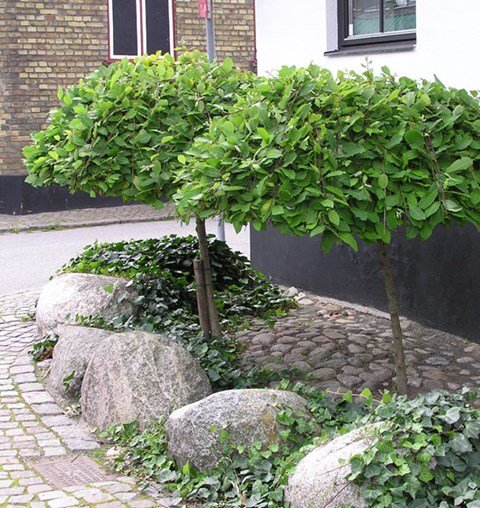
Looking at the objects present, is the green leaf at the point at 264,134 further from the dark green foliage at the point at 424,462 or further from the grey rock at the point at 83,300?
the grey rock at the point at 83,300

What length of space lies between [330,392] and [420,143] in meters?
1.83

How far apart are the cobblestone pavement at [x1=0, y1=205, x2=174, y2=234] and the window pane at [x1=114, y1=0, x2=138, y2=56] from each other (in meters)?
3.00

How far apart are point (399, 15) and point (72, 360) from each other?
3894mm

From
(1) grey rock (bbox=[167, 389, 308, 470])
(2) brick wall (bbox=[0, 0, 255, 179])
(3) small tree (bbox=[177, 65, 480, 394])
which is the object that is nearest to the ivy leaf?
(1) grey rock (bbox=[167, 389, 308, 470])

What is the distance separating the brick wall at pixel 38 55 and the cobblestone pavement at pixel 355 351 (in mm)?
10605

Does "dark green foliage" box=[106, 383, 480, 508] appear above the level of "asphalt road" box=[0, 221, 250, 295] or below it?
below

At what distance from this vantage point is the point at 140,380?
19.9 ft

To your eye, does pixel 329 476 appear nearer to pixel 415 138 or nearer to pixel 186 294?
pixel 415 138

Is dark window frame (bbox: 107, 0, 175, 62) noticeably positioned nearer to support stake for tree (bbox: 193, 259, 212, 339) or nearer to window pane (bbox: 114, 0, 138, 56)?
window pane (bbox: 114, 0, 138, 56)

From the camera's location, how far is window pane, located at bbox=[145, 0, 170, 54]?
63.4 ft

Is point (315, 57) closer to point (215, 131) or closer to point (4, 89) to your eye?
point (215, 131)

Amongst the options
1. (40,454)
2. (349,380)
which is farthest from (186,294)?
(40,454)

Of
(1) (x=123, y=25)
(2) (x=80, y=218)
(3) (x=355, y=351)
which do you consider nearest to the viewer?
(3) (x=355, y=351)

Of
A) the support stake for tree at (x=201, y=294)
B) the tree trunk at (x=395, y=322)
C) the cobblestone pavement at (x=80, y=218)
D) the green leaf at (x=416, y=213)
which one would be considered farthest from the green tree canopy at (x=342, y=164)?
the cobblestone pavement at (x=80, y=218)
